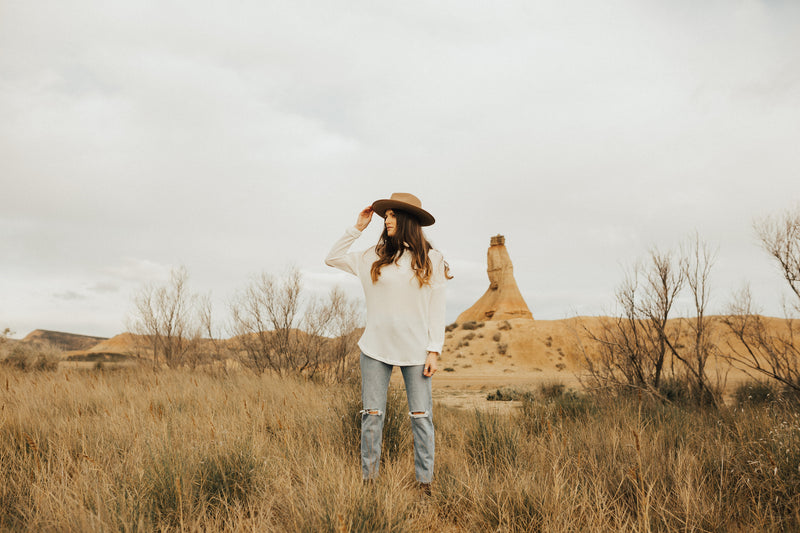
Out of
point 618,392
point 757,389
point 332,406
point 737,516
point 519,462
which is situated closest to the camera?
point 737,516

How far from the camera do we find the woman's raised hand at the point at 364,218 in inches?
132

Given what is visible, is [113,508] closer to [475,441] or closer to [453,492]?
[453,492]

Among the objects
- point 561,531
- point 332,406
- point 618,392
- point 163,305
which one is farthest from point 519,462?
point 163,305

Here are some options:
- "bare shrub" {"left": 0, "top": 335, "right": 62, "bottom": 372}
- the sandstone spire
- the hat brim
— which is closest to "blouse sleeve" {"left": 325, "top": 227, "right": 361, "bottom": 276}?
the hat brim

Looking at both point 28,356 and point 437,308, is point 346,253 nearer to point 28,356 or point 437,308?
point 437,308

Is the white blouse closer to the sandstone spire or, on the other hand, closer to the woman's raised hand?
the woman's raised hand

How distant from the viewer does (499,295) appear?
1564 inches

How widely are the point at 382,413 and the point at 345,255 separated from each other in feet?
3.86

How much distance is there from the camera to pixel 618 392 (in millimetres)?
6488

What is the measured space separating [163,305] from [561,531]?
1379cm

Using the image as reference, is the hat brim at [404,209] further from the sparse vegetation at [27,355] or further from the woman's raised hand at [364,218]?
the sparse vegetation at [27,355]

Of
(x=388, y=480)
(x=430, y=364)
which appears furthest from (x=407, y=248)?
(x=388, y=480)

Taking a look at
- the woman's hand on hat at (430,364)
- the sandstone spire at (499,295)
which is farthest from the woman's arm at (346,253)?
the sandstone spire at (499,295)

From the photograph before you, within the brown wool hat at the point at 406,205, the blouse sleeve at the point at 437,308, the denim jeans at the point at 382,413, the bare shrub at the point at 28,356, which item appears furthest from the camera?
the bare shrub at the point at 28,356
